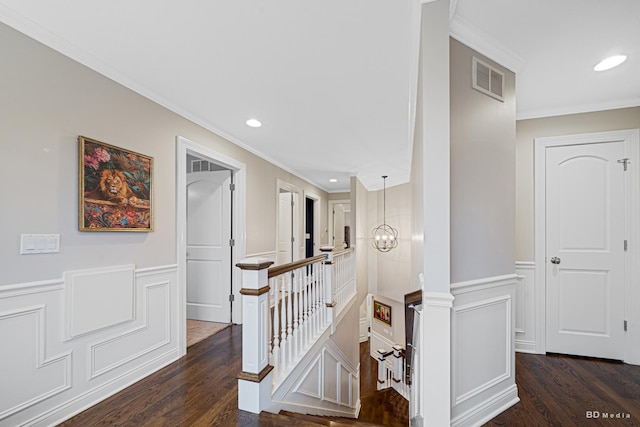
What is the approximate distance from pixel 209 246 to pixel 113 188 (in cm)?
182

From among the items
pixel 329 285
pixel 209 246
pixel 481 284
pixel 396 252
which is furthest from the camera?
pixel 396 252

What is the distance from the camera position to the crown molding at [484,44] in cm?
160

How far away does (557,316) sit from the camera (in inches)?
104

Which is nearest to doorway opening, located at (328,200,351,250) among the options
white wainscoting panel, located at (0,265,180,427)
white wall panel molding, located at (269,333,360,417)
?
white wall panel molding, located at (269,333,360,417)

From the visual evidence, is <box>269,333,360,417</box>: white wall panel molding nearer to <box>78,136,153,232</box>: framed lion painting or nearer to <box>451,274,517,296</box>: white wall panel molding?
<box>451,274,517,296</box>: white wall panel molding

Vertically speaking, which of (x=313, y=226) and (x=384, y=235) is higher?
(x=313, y=226)

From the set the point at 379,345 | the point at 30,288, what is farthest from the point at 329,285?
the point at 379,345

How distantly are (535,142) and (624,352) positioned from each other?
196 centimetres

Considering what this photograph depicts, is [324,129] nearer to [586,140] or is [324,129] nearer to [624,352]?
[586,140]

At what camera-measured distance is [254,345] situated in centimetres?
186

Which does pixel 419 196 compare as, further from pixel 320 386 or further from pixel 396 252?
pixel 396 252

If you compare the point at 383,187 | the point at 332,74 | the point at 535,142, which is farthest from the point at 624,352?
the point at 383,187

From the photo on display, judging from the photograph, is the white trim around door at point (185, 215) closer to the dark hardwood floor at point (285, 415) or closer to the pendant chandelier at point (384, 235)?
the dark hardwood floor at point (285, 415)

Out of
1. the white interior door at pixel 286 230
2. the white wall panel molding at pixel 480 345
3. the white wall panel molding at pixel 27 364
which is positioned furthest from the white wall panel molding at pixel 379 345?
the white wall panel molding at pixel 27 364
